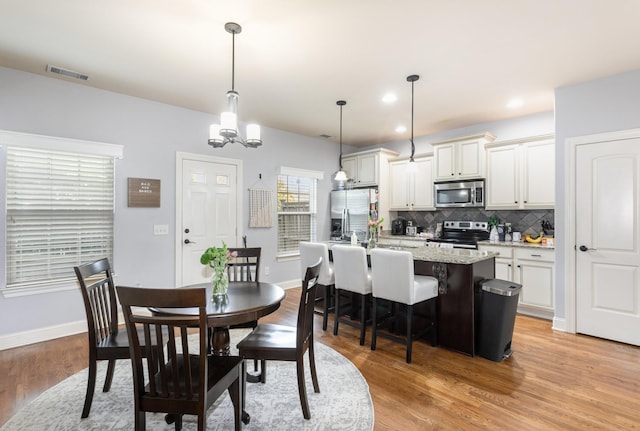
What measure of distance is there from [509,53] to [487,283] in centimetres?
202

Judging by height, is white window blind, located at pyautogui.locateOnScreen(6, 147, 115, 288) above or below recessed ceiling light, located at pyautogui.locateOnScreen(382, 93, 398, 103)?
below

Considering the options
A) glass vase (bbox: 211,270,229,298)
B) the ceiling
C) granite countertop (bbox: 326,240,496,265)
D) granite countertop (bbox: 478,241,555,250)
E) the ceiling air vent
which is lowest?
glass vase (bbox: 211,270,229,298)

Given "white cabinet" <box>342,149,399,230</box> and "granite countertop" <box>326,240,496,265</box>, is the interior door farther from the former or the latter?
Answer: "granite countertop" <box>326,240,496,265</box>

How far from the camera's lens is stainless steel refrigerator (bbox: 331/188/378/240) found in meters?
5.68

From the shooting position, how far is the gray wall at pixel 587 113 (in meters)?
3.20

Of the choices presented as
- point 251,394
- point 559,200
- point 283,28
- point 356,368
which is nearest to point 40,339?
point 251,394

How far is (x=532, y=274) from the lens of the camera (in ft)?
13.2

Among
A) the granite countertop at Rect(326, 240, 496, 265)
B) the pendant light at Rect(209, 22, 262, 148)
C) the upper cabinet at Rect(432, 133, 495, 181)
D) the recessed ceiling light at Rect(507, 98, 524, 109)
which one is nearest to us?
the pendant light at Rect(209, 22, 262, 148)

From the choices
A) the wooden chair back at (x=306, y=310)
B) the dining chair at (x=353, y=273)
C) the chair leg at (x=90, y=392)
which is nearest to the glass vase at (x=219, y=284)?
the wooden chair back at (x=306, y=310)

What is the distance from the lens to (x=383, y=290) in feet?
9.98

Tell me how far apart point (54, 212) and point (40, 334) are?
1.23 m

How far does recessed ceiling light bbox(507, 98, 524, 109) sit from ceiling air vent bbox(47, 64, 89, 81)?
4.77m

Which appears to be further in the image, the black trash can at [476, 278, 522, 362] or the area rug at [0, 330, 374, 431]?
the black trash can at [476, 278, 522, 362]

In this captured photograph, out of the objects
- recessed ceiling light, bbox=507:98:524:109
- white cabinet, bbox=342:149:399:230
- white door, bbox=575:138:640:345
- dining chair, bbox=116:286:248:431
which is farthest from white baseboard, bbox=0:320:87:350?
recessed ceiling light, bbox=507:98:524:109
